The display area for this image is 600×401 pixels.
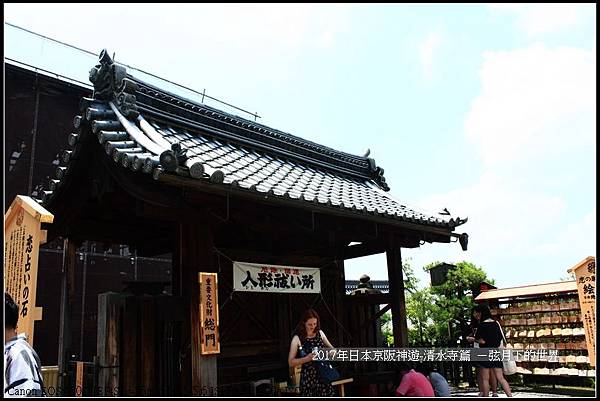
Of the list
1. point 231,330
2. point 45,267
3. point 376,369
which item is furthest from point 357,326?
point 45,267

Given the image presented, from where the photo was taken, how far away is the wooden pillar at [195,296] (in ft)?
19.1

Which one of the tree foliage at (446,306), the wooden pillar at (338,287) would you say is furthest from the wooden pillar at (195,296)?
the tree foliage at (446,306)

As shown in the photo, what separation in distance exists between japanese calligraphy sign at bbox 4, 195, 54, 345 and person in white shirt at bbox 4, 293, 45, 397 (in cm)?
71

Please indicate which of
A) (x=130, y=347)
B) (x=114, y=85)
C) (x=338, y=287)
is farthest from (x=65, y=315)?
(x=338, y=287)

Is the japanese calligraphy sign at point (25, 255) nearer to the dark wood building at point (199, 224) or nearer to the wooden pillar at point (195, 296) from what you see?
the dark wood building at point (199, 224)

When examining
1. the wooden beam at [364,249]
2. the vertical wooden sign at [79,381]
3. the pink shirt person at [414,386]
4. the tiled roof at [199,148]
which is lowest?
the pink shirt person at [414,386]

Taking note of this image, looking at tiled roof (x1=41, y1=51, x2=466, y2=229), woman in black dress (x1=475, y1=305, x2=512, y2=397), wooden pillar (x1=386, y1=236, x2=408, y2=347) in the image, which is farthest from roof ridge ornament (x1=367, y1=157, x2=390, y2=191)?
woman in black dress (x1=475, y1=305, x2=512, y2=397)

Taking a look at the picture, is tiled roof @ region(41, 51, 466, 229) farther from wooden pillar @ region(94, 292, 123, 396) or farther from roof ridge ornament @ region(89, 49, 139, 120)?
wooden pillar @ region(94, 292, 123, 396)

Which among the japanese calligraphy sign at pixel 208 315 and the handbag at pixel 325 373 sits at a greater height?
the japanese calligraphy sign at pixel 208 315

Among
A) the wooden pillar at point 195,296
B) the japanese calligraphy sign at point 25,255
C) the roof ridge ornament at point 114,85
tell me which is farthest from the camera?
the roof ridge ornament at point 114,85

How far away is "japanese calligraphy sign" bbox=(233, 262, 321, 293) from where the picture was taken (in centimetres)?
745

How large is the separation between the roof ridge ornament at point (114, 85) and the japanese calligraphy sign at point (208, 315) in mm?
2555

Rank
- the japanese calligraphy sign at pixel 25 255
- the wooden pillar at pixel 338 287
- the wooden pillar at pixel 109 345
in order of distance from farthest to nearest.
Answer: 1. the wooden pillar at pixel 338 287
2. the wooden pillar at pixel 109 345
3. the japanese calligraphy sign at pixel 25 255

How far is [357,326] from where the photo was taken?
33.4 ft
